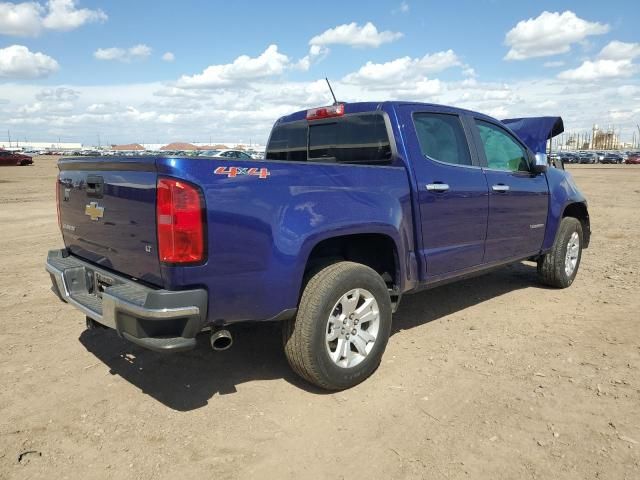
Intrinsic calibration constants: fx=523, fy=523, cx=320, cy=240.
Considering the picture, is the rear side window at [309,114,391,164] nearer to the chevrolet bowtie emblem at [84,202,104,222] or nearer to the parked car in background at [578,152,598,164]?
the chevrolet bowtie emblem at [84,202,104,222]

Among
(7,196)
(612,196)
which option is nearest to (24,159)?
(7,196)

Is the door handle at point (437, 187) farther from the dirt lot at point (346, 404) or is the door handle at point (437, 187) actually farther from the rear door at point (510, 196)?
the dirt lot at point (346, 404)

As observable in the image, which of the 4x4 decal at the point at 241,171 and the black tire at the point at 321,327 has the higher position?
the 4x4 decal at the point at 241,171

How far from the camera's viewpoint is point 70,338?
14.5 feet

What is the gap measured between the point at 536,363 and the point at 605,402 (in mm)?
643

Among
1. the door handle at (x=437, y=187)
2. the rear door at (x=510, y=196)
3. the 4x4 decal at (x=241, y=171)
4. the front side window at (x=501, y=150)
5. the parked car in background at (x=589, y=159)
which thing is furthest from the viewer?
the parked car in background at (x=589, y=159)

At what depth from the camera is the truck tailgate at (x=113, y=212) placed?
2.81 metres

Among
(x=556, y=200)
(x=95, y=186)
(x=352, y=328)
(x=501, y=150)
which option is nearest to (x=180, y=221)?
(x=95, y=186)

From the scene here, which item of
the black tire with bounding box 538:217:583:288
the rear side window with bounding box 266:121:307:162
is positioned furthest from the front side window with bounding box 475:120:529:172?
the rear side window with bounding box 266:121:307:162

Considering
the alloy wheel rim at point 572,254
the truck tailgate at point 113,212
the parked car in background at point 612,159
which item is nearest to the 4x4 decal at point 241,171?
the truck tailgate at point 113,212

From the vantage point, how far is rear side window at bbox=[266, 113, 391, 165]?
13.4 feet

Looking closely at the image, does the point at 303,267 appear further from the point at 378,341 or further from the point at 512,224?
the point at 512,224

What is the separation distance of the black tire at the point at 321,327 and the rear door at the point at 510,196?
179cm

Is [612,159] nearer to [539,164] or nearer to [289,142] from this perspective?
[539,164]
